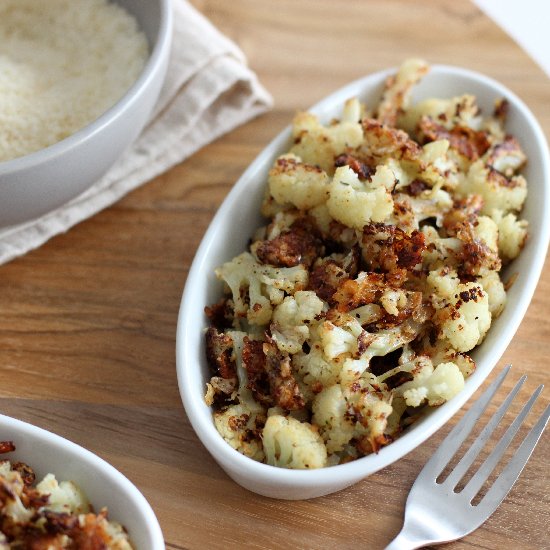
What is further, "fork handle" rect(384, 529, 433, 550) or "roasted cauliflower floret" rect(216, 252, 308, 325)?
"roasted cauliflower floret" rect(216, 252, 308, 325)

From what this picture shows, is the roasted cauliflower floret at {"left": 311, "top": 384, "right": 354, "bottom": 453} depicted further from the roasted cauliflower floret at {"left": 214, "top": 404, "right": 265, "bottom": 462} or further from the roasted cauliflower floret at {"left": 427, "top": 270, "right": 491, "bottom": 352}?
the roasted cauliflower floret at {"left": 427, "top": 270, "right": 491, "bottom": 352}

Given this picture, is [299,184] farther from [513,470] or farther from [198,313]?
[513,470]

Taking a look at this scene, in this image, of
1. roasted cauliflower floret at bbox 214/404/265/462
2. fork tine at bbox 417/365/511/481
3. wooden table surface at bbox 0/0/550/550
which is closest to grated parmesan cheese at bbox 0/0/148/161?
wooden table surface at bbox 0/0/550/550

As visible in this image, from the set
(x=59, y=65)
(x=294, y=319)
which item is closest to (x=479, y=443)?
(x=294, y=319)

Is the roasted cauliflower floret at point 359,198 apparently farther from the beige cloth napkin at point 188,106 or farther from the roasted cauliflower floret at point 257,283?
the beige cloth napkin at point 188,106

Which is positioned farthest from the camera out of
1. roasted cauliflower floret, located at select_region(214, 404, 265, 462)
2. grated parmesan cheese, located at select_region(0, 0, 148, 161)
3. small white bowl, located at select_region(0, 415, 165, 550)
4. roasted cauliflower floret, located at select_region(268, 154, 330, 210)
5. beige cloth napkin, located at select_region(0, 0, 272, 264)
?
beige cloth napkin, located at select_region(0, 0, 272, 264)

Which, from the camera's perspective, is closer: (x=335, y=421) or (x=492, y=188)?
(x=335, y=421)

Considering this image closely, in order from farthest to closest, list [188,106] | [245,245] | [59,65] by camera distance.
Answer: [188,106]
[59,65]
[245,245]

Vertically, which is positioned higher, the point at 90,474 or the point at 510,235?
the point at 510,235
